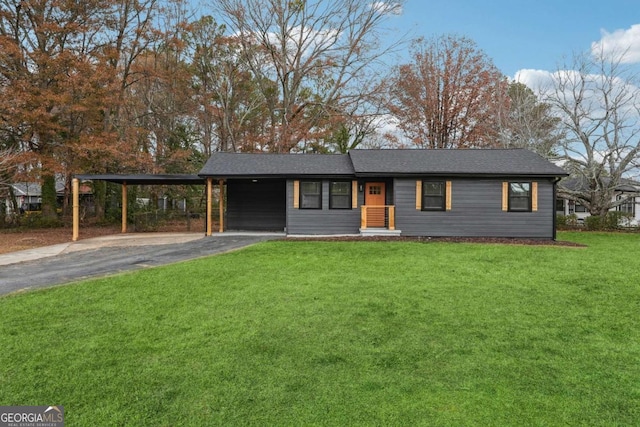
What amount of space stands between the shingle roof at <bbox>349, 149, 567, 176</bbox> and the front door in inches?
37.8

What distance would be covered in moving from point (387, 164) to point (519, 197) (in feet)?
15.3

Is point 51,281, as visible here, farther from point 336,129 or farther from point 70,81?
point 336,129

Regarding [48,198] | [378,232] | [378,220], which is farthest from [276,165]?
[48,198]

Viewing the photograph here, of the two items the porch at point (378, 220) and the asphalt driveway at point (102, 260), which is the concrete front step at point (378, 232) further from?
the asphalt driveway at point (102, 260)

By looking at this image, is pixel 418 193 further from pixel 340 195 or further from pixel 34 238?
pixel 34 238

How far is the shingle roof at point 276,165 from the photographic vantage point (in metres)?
12.7

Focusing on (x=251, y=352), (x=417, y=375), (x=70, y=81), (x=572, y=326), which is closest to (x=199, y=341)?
(x=251, y=352)

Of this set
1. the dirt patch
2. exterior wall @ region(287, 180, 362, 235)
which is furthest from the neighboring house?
exterior wall @ region(287, 180, 362, 235)

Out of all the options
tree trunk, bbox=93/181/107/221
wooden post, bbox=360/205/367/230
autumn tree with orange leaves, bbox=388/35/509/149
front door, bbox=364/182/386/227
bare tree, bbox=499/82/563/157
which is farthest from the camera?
autumn tree with orange leaves, bbox=388/35/509/149

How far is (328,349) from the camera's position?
3461 mm

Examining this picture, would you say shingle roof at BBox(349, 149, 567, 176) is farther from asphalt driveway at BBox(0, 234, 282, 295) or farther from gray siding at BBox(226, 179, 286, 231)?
asphalt driveway at BBox(0, 234, 282, 295)

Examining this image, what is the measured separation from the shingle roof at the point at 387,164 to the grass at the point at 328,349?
249 inches

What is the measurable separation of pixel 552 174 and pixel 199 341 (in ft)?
40.5

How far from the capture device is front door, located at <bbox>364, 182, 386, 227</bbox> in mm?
13141
